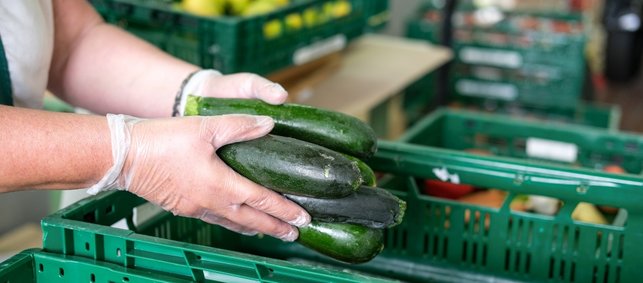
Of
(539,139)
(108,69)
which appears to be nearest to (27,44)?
(108,69)

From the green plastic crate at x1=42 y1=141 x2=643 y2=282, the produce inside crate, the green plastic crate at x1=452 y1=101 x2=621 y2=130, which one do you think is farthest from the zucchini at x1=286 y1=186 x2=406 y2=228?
the produce inside crate

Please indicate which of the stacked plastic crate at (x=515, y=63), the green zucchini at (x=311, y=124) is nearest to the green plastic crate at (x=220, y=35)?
the green zucchini at (x=311, y=124)

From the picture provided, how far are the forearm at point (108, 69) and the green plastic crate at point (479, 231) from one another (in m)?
0.25

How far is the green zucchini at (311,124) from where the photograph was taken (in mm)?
1313

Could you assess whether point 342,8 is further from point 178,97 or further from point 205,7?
point 178,97

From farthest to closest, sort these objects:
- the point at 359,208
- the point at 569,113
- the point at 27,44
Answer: the point at 569,113, the point at 27,44, the point at 359,208

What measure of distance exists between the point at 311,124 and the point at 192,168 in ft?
0.76

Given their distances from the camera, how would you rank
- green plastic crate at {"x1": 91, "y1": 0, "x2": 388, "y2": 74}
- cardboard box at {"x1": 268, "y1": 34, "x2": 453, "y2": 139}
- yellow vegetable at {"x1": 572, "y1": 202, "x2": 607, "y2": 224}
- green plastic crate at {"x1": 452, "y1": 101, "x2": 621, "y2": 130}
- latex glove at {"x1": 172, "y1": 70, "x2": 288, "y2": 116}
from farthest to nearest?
green plastic crate at {"x1": 452, "y1": 101, "x2": 621, "y2": 130} < cardboard box at {"x1": 268, "y1": 34, "x2": 453, "y2": 139} < green plastic crate at {"x1": 91, "y1": 0, "x2": 388, "y2": 74} < yellow vegetable at {"x1": 572, "y1": 202, "x2": 607, "y2": 224} < latex glove at {"x1": 172, "y1": 70, "x2": 288, "y2": 116}

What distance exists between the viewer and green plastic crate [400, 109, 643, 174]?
6.56 ft

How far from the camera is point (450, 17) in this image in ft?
11.3

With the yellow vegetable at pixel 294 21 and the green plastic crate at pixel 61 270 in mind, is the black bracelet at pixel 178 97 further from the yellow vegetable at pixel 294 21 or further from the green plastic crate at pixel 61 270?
the yellow vegetable at pixel 294 21

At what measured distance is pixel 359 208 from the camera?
4.06 feet

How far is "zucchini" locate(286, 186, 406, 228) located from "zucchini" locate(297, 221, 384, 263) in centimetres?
1

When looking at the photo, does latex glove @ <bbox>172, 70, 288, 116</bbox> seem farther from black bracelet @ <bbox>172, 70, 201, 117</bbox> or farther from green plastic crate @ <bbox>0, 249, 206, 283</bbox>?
green plastic crate @ <bbox>0, 249, 206, 283</bbox>
